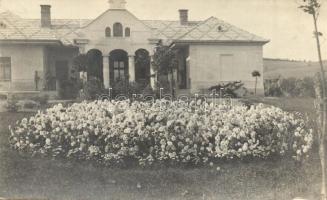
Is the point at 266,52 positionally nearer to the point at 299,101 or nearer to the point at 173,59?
the point at 299,101

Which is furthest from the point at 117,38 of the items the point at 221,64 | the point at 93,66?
the point at 221,64

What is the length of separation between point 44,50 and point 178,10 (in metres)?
5.25

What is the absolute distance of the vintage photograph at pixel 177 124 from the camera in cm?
687

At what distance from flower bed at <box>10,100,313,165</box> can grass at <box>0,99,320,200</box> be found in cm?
18

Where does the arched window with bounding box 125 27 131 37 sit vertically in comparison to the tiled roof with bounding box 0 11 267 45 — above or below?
above

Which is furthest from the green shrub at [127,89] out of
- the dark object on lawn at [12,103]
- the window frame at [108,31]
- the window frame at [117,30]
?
the window frame at [117,30]

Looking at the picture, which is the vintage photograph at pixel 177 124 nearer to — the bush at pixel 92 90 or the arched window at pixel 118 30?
the bush at pixel 92 90

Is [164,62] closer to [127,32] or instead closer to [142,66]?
[142,66]

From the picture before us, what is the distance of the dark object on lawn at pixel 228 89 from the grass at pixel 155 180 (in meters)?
1.84

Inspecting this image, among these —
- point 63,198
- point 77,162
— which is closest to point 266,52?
point 77,162

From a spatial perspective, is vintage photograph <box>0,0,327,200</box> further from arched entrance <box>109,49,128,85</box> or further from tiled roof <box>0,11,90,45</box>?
arched entrance <box>109,49,128,85</box>

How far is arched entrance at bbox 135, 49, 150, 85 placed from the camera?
10258 millimetres

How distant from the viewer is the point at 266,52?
28.8 feet

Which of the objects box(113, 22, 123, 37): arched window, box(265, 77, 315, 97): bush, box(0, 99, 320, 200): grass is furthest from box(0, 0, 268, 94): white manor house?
box(0, 99, 320, 200): grass
